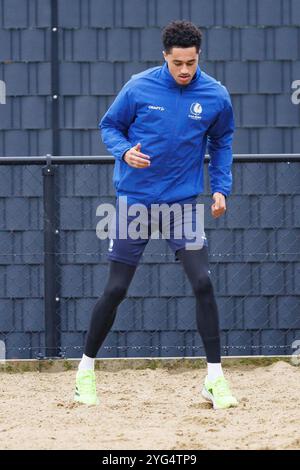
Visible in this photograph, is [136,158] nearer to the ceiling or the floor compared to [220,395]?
nearer to the ceiling

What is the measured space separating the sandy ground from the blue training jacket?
109 cm

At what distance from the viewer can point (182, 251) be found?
589 cm

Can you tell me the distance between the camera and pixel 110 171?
27.8 feet

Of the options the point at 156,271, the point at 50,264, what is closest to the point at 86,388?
the point at 50,264

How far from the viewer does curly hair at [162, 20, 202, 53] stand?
5734 millimetres

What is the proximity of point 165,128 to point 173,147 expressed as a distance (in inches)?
4.0

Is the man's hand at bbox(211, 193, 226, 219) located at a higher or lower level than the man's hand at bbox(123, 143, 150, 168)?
lower

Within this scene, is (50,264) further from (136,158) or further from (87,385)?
(136,158)

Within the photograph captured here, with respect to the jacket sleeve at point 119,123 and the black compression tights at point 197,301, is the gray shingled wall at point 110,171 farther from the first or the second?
the jacket sleeve at point 119,123

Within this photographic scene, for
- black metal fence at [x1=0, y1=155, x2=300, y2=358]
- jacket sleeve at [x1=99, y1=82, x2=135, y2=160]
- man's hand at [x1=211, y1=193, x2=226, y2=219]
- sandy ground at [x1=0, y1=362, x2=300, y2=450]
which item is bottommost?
sandy ground at [x1=0, y1=362, x2=300, y2=450]

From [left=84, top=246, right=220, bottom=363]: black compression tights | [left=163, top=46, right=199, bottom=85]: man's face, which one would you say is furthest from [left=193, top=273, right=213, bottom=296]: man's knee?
[left=163, top=46, right=199, bottom=85]: man's face

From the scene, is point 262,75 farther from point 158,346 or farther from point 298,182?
point 158,346

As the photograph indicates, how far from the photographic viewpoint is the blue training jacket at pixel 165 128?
5.80m

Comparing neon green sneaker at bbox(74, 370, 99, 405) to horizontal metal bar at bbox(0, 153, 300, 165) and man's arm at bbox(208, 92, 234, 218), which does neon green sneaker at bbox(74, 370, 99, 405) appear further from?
horizontal metal bar at bbox(0, 153, 300, 165)
